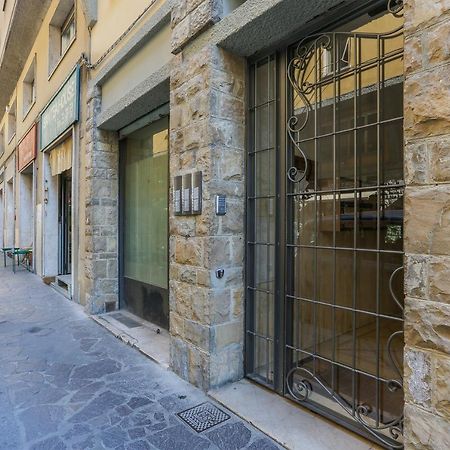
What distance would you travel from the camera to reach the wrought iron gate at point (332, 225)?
200cm

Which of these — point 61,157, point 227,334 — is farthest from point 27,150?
point 227,334

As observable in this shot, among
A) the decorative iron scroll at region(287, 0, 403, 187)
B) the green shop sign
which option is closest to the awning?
the green shop sign

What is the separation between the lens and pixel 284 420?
7.34ft

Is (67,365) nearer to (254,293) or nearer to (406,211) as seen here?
(254,293)

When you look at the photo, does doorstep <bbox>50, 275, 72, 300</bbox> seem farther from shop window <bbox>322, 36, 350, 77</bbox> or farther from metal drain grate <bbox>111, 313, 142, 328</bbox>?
shop window <bbox>322, 36, 350, 77</bbox>

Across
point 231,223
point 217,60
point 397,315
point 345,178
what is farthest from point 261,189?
point 397,315

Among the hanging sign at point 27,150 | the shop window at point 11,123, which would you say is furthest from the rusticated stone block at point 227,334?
the shop window at point 11,123

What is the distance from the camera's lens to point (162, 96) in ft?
12.1

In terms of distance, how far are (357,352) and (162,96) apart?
2.98m

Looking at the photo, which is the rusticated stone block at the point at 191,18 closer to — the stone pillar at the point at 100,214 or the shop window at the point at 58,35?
the stone pillar at the point at 100,214

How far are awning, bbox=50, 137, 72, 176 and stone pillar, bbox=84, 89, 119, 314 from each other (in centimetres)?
128

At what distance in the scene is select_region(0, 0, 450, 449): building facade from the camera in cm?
150

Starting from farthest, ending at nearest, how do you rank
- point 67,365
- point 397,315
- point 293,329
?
point 67,365
point 293,329
point 397,315

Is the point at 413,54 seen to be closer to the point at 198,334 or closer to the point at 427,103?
the point at 427,103
